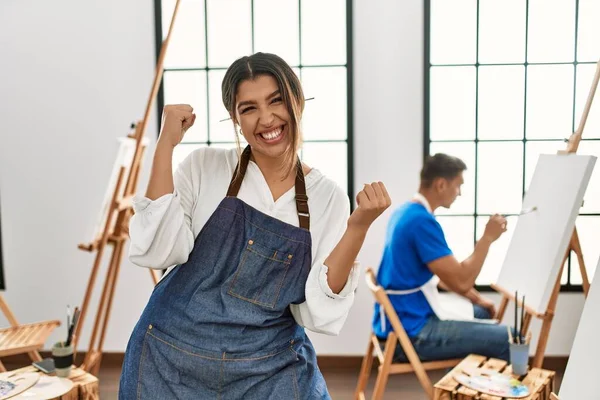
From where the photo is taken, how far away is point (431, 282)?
3.03 m

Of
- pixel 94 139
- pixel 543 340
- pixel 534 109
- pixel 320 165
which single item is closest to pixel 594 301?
pixel 543 340

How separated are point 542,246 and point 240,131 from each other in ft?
5.50

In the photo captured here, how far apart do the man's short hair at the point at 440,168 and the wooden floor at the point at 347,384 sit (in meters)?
1.15

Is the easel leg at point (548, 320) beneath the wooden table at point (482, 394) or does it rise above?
above

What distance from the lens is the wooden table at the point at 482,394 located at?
7.73 feet

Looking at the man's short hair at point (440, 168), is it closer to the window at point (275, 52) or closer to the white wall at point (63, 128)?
the window at point (275, 52)

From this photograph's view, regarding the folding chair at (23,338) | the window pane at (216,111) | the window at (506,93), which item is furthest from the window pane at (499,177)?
the folding chair at (23,338)

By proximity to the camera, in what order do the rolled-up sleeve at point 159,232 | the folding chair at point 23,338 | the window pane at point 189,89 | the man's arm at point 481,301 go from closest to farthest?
the rolled-up sleeve at point 159,232, the folding chair at point 23,338, the man's arm at point 481,301, the window pane at point 189,89

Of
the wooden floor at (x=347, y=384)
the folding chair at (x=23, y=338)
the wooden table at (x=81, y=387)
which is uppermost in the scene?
the wooden table at (x=81, y=387)

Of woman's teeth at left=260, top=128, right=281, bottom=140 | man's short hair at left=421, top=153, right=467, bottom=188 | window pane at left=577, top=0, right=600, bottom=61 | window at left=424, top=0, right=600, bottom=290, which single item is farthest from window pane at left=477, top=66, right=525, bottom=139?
woman's teeth at left=260, top=128, right=281, bottom=140

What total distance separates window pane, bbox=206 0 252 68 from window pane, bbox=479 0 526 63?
4.34 feet

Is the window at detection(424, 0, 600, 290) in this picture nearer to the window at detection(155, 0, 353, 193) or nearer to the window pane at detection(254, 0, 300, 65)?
the window at detection(155, 0, 353, 193)

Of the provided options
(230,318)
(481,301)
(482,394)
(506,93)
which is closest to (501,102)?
(506,93)

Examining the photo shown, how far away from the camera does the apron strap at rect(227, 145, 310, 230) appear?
5.23ft
